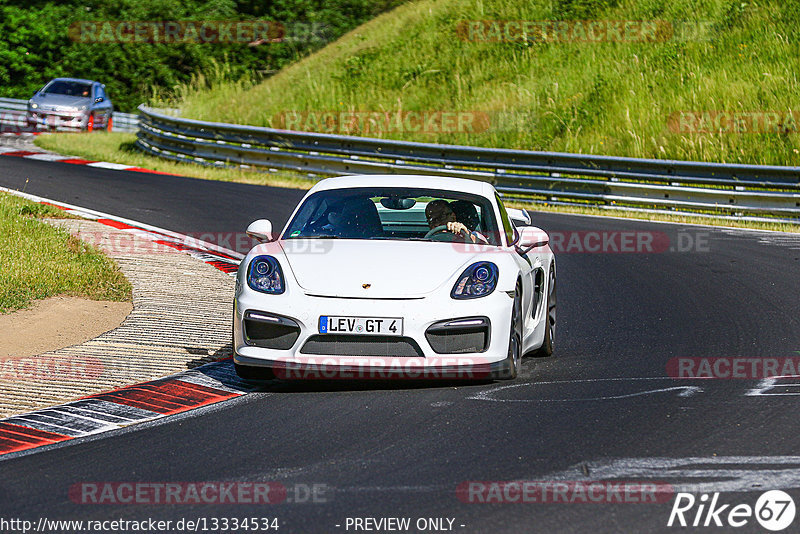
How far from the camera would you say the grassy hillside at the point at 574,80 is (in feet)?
75.6

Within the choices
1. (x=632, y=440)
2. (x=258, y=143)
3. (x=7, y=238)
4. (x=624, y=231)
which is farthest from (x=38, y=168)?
(x=632, y=440)

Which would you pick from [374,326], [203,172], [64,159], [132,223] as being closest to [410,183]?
[374,326]

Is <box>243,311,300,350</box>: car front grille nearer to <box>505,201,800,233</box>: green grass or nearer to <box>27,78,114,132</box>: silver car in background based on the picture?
<box>505,201,800,233</box>: green grass

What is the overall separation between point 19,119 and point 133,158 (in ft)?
33.2

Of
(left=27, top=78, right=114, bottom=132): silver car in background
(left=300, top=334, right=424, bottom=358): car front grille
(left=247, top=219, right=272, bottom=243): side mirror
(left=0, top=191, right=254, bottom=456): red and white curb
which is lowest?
(left=0, top=191, right=254, bottom=456): red and white curb

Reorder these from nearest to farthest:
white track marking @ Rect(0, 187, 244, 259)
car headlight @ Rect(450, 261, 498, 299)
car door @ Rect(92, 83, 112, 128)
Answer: car headlight @ Rect(450, 261, 498, 299), white track marking @ Rect(0, 187, 244, 259), car door @ Rect(92, 83, 112, 128)

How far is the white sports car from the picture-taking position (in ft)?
22.8

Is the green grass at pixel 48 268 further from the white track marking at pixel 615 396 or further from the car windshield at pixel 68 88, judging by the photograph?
the car windshield at pixel 68 88

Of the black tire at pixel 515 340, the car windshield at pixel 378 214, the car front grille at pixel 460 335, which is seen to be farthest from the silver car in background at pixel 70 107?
the car front grille at pixel 460 335

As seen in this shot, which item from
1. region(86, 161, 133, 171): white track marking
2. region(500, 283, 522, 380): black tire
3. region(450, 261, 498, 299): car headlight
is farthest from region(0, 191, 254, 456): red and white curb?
region(86, 161, 133, 171): white track marking

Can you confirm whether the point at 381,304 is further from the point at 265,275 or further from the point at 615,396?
the point at 615,396

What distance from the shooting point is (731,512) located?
470cm

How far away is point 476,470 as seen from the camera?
5391 mm

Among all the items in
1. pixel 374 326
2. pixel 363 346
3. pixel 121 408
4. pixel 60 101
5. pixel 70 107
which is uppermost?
pixel 60 101
